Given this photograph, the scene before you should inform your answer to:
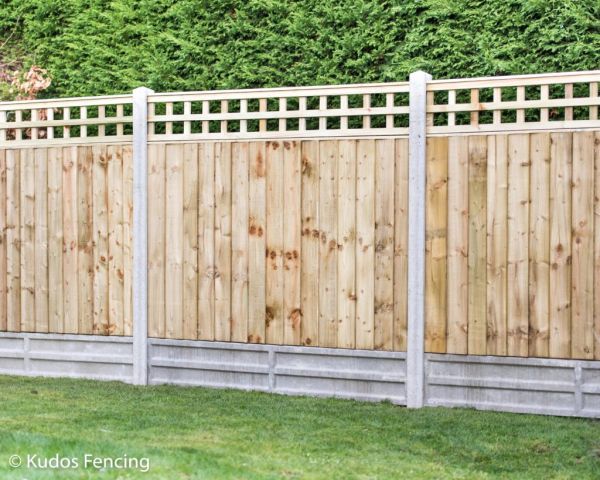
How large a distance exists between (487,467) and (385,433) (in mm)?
877

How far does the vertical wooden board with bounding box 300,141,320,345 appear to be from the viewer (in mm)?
7121

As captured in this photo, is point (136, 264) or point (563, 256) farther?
point (136, 264)

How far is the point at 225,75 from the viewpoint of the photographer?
9133 millimetres

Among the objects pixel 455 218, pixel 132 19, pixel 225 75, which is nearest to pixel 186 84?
pixel 225 75

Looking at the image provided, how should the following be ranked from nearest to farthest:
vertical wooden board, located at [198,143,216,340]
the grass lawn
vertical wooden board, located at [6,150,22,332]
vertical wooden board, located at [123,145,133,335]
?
the grass lawn → vertical wooden board, located at [198,143,216,340] → vertical wooden board, located at [123,145,133,335] → vertical wooden board, located at [6,150,22,332]

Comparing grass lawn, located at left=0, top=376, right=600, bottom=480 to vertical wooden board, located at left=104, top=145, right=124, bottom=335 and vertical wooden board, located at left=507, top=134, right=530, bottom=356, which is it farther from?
vertical wooden board, located at left=104, top=145, right=124, bottom=335

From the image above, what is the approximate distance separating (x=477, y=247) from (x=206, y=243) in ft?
6.55

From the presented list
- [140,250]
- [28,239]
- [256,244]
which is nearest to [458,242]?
[256,244]

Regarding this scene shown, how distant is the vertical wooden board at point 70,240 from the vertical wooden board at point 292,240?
5.86 ft

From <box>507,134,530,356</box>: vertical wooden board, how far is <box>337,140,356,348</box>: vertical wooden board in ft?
3.49

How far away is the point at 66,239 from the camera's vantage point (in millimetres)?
8016

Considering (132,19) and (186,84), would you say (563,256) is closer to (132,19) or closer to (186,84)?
(186,84)

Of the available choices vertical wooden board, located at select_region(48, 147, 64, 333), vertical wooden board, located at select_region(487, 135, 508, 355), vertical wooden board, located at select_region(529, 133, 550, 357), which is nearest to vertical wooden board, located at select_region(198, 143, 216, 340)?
vertical wooden board, located at select_region(48, 147, 64, 333)

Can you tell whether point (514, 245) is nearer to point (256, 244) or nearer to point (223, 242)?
point (256, 244)
